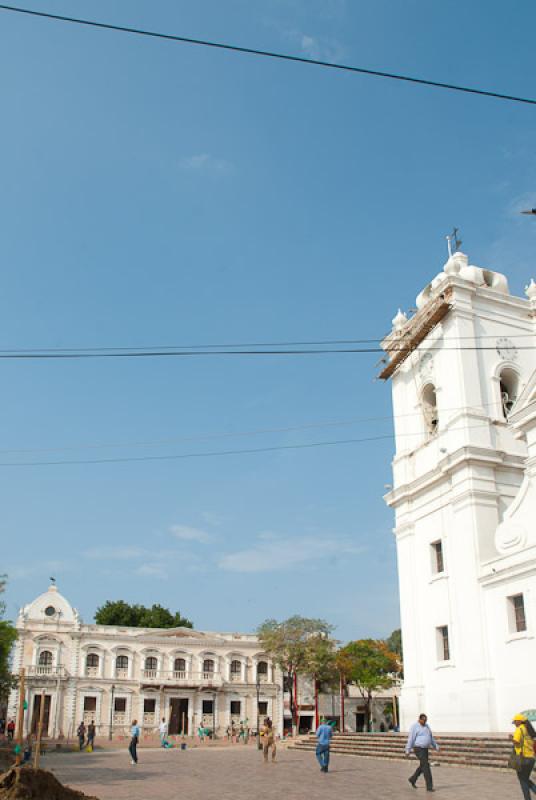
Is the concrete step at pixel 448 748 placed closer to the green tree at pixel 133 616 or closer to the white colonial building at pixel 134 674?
the white colonial building at pixel 134 674

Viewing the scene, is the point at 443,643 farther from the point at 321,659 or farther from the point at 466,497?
the point at 321,659

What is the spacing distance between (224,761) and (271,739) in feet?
6.58

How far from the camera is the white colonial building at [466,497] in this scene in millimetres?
23641

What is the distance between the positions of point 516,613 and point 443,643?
4.35m

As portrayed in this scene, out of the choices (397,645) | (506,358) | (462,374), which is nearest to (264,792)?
(462,374)

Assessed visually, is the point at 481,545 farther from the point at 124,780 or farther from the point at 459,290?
the point at 124,780

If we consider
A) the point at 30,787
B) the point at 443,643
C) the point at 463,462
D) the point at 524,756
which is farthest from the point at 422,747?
the point at 463,462

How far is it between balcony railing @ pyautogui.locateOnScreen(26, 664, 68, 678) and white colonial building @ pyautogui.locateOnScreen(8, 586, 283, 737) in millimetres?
68

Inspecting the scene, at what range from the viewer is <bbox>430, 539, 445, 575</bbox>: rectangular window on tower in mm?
28233

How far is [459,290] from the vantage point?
96.2ft

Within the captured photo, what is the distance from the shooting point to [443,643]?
1068 inches

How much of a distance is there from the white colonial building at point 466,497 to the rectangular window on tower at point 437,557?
0.15ft

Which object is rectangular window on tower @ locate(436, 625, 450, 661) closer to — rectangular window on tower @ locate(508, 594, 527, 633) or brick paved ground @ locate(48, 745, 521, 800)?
rectangular window on tower @ locate(508, 594, 527, 633)

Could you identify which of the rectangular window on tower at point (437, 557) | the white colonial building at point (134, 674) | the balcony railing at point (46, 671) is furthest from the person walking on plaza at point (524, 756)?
the balcony railing at point (46, 671)
